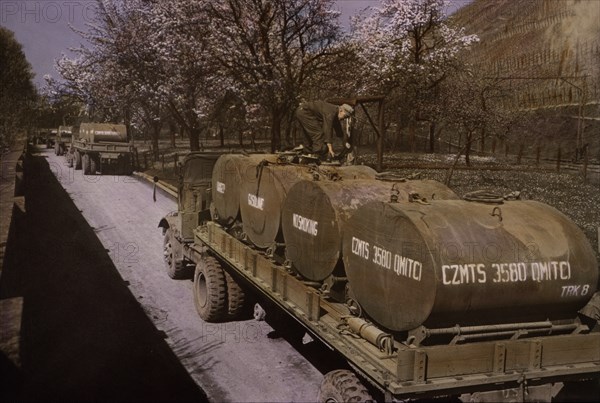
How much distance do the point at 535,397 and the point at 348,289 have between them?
7.54 feet

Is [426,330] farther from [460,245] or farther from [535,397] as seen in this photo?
[535,397]

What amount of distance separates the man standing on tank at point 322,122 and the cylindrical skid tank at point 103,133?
22.9 metres

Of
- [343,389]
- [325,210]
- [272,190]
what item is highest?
[272,190]

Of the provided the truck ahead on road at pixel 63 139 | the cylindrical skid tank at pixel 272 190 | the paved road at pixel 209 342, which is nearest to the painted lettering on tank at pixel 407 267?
the cylindrical skid tank at pixel 272 190

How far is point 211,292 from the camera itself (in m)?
9.62

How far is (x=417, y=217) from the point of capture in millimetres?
5395

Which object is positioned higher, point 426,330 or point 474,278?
point 474,278

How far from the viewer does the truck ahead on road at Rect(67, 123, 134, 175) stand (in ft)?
96.5

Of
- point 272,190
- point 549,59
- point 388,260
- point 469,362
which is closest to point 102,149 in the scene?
point 272,190

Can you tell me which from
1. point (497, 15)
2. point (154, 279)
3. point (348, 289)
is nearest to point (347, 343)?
point (348, 289)

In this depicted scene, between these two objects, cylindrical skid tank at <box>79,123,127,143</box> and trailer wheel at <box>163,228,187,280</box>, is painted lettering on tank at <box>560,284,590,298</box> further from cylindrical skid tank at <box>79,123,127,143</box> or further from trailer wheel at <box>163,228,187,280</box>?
cylindrical skid tank at <box>79,123,127,143</box>

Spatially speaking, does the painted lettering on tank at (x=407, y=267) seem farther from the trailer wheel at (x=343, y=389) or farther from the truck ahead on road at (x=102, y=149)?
the truck ahead on road at (x=102, y=149)

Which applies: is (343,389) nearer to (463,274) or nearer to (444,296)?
(444,296)

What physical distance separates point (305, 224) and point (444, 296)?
268 centimetres
